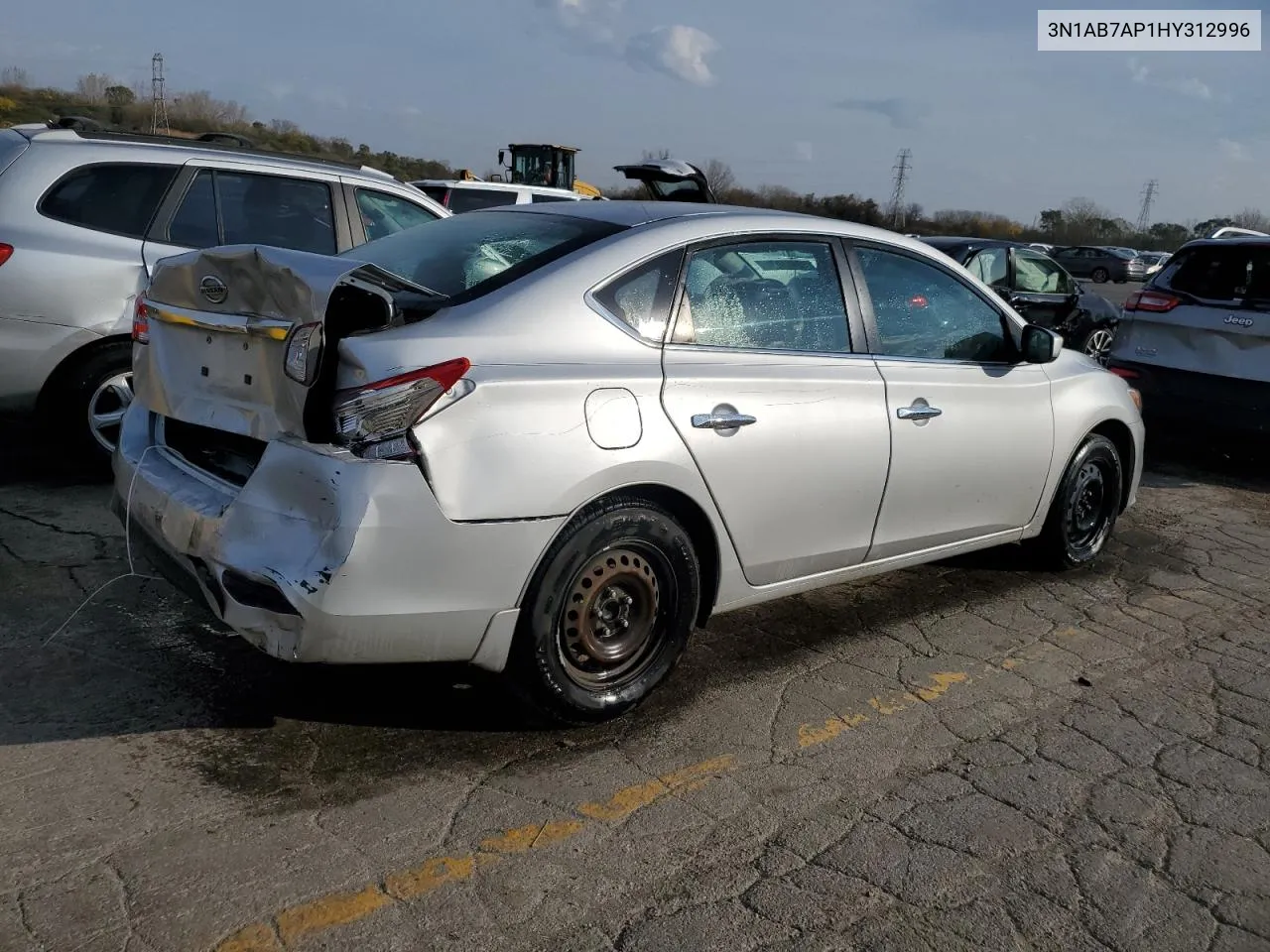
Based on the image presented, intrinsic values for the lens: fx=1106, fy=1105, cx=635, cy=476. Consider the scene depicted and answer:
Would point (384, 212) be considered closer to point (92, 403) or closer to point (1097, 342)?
point (92, 403)

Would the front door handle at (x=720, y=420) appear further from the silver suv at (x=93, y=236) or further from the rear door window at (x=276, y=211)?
the rear door window at (x=276, y=211)

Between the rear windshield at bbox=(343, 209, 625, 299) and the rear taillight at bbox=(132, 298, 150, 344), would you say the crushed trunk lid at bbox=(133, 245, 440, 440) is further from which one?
the rear windshield at bbox=(343, 209, 625, 299)

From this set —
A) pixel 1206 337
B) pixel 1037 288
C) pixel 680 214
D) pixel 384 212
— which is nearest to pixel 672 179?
pixel 680 214

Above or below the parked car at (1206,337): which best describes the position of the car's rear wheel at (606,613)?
below

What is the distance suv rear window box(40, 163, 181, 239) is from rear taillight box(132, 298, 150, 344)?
2.27 m

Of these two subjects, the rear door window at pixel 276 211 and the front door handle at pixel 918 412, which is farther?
the rear door window at pixel 276 211

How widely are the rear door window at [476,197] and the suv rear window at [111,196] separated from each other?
9.09 meters

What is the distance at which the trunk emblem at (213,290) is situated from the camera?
333cm

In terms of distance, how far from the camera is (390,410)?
297cm

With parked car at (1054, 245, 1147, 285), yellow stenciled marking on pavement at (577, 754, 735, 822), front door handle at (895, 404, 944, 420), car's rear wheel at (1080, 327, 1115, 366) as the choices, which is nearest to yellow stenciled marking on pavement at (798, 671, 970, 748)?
yellow stenciled marking on pavement at (577, 754, 735, 822)

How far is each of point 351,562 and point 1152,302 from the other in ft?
22.5

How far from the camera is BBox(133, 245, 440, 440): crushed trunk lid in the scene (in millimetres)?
3055

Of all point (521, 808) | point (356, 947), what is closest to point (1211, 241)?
point (521, 808)

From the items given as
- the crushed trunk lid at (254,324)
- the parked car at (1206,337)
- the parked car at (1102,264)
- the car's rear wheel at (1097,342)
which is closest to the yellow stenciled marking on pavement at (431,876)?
the crushed trunk lid at (254,324)
